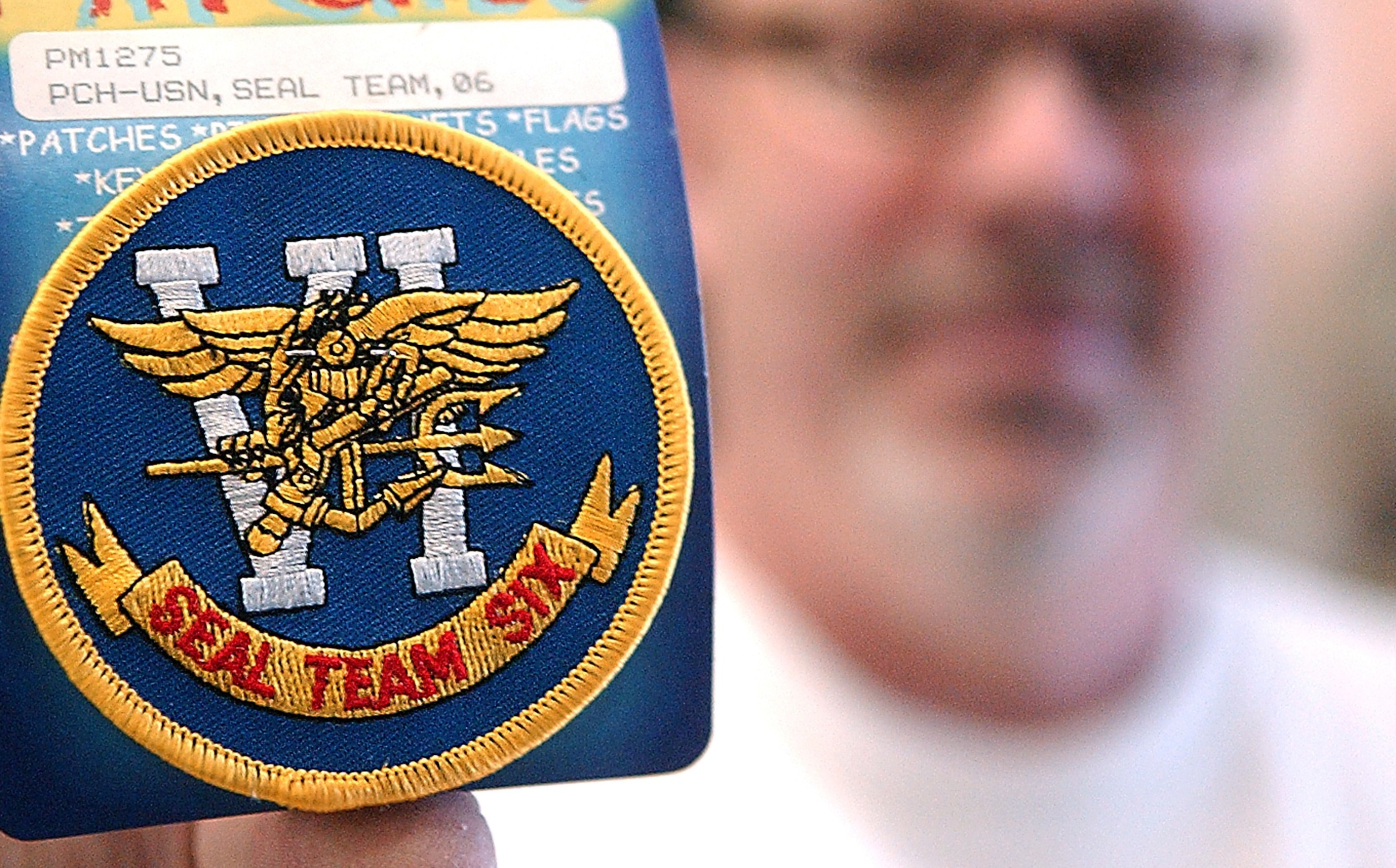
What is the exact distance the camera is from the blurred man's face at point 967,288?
2.86ft

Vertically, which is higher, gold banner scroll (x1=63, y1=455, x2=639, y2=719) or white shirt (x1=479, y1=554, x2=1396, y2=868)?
gold banner scroll (x1=63, y1=455, x2=639, y2=719)

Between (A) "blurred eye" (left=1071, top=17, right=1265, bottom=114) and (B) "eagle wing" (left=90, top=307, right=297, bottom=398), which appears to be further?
(A) "blurred eye" (left=1071, top=17, right=1265, bottom=114)

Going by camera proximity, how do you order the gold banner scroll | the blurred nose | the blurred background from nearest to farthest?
the gold banner scroll → the blurred nose → the blurred background

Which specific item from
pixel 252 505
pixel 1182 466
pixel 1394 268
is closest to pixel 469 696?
pixel 252 505

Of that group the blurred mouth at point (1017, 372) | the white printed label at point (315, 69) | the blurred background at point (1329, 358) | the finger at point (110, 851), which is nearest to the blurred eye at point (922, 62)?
the blurred mouth at point (1017, 372)

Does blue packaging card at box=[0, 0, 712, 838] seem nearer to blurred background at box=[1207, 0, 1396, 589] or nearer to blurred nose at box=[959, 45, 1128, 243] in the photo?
blurred nose at box=[959, 45, 1128, 243]

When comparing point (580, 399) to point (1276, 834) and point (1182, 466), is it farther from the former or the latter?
point (1182, 466)

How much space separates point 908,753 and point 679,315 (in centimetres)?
66

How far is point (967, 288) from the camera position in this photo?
90 centimetres

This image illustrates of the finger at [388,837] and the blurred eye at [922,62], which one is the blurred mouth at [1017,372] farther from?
the finger at [388,837]

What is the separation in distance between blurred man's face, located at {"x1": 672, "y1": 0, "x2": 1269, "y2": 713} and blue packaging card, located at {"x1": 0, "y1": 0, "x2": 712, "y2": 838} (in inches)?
21.9

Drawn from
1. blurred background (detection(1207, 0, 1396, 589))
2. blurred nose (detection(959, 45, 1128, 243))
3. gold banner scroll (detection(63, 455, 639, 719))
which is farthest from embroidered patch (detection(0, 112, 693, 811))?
blurred background (detection(1207, 0, 1396, 589))

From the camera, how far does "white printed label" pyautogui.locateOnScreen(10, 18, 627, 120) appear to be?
334 millimetres

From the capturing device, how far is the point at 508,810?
25.3 inches
